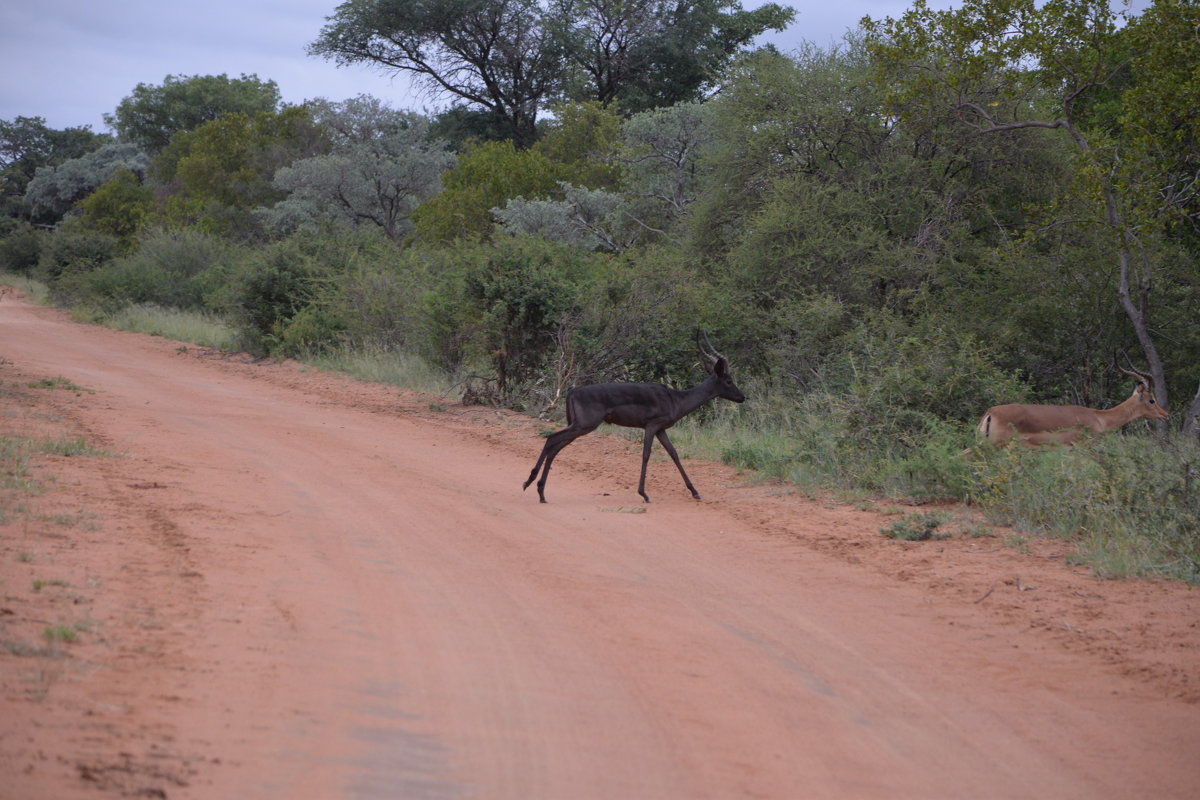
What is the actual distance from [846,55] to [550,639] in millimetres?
16515

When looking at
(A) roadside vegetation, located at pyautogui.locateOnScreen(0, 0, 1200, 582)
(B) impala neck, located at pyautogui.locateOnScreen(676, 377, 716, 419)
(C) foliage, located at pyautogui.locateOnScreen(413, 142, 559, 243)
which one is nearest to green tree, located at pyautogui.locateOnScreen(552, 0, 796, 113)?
(C) foliage, located at pyautogui.locateOnScreen(413, 142, 559, 243)

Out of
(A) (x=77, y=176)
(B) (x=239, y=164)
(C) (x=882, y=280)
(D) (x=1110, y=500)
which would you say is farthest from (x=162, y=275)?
(A) (x=77, y=176)

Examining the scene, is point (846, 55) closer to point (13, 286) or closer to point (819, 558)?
point (819, 558)

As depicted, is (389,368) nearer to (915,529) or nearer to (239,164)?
(915,529)

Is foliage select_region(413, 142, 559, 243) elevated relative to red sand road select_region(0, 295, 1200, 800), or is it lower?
elevated

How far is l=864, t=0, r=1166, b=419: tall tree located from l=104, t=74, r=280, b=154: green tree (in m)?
45.4

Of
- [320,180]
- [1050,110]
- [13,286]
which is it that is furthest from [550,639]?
[13,286]

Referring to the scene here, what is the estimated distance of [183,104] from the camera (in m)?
56.6

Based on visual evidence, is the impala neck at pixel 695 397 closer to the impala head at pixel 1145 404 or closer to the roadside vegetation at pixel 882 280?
the roadside vegetation at pixel 882 280

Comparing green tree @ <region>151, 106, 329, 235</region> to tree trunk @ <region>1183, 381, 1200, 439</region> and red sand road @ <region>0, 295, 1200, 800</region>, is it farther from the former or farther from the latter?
tree trunk @ <region>1183, 381, 1200, 439</region>

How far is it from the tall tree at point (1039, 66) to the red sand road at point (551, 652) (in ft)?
22.7

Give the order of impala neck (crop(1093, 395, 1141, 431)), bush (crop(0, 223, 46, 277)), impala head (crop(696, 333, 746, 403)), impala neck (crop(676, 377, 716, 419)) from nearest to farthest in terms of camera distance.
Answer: impala neck (crop(676, 377, 716, 419)) → impala head (crop(696, 333, 746, 403)) → impala neck (crop(1093, 395, 1141, 431)) → bush (crop(0, 223, 46, 277))

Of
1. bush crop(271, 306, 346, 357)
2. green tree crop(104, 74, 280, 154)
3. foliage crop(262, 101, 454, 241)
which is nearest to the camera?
bush crop(271, 306, 346, 357)

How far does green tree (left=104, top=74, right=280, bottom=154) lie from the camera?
184ft
